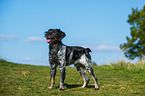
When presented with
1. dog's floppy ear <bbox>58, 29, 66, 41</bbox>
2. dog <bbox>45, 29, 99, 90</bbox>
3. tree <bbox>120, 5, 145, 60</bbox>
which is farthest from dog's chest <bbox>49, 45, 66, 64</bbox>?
tree <bbox>120, 5, 145, 60</bbox>

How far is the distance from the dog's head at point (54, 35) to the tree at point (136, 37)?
A: 22.4 m

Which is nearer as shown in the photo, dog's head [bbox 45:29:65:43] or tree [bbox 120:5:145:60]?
dog's head [bbox 45:29:65:43]

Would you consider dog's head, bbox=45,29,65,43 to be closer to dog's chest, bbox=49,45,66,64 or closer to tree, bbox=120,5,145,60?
dog's chest, bbox=49,45,66,64

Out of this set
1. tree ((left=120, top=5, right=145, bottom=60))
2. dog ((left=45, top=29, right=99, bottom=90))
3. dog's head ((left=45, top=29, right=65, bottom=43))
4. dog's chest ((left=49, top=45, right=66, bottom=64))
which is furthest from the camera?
tree ((left=120, top=5, right=145, bottom=60))

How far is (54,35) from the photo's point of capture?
695cm

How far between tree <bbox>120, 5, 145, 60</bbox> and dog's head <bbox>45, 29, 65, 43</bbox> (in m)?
22.4

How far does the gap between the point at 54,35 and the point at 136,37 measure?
23.3 m

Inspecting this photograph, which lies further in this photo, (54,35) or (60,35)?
(60,35)

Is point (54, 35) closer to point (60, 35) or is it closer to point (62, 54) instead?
point (60, 35)

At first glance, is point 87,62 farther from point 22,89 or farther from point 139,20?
point 139,20

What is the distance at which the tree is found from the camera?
27.5 meters

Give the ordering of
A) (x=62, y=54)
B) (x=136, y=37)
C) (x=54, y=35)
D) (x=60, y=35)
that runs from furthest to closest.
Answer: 1. (x=136, y=37)
2. (x=62, y=54)
3. (x=60, y=35)
4. (x=54, y=35)

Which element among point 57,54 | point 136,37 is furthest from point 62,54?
point 136,37

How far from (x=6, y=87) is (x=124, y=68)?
36.0ft
